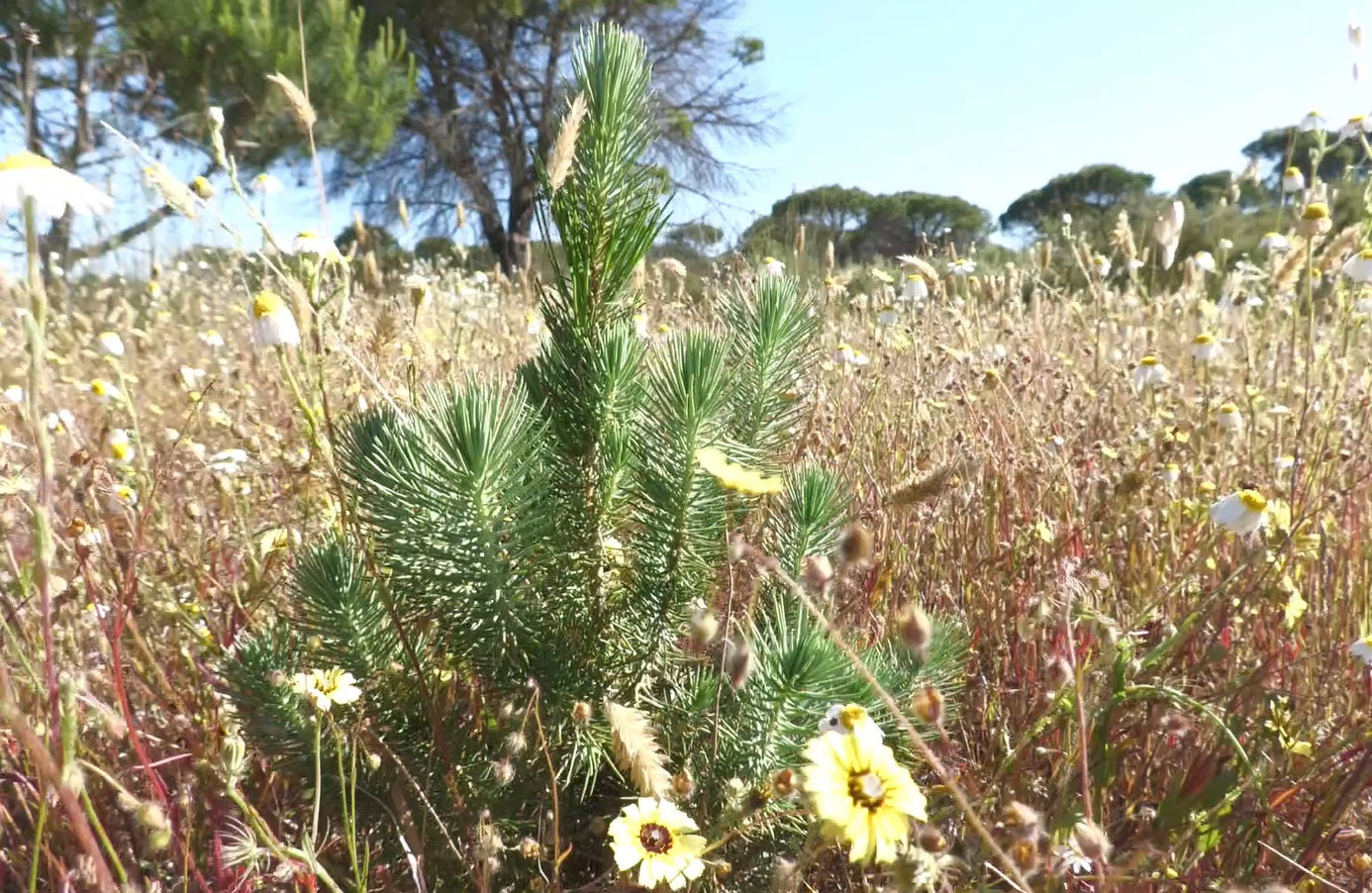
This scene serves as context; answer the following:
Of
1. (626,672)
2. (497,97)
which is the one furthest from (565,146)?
(497,97)

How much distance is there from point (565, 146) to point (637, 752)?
2.02 feet

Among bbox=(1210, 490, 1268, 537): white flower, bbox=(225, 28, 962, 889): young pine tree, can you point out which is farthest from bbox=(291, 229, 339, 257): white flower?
bbox=(1210, 490, 1268, 537): white flower

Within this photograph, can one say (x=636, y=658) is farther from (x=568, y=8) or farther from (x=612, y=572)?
(x=568, y=8)

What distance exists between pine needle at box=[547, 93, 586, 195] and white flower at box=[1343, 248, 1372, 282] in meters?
1.72

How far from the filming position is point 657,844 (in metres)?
0.91

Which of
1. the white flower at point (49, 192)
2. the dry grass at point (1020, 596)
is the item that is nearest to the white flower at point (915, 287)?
the dry grass at point (1020, 596)

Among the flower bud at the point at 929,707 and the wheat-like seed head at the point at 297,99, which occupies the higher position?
the wheat-like seed head at the point at 297,99

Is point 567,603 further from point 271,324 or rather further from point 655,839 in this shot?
point 271,324

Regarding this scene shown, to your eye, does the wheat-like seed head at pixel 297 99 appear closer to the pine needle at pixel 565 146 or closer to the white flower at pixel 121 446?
the pine needle at pixel 565 146

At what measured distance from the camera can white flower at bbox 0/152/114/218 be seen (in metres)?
0.88

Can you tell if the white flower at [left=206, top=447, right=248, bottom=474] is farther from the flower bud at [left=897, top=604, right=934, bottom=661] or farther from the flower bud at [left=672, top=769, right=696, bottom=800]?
the flower bud at [left=897, top=604, right=934, bottom=661]

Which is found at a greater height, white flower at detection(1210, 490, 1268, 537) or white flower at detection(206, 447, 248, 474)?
white flower at detection(1210, 490, 1268, 537)

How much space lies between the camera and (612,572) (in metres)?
1.13

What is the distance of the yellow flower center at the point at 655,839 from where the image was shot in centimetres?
90
